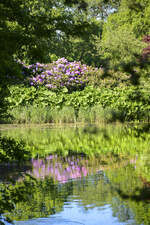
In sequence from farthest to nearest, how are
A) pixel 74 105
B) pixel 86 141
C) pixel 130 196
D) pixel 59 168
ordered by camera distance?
1. pixel 74 105
2. pixel 86 141
3. pixel 59 168
4. pixel 130 196

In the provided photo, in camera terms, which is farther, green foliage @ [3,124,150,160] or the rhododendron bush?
the rhododendron bush

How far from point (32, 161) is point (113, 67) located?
6847mm

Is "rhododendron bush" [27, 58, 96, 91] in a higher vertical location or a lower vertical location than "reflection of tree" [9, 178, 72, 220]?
higher

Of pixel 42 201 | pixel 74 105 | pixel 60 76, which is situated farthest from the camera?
pixel 60 76

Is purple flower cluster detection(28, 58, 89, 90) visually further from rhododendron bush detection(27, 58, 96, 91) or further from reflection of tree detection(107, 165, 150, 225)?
reflection of tree detection(107, 165, 150, 225)

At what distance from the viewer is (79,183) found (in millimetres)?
8352

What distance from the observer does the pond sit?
5.95 m

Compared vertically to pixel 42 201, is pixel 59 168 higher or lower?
higher

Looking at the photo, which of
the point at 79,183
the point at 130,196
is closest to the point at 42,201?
the point at 130,196

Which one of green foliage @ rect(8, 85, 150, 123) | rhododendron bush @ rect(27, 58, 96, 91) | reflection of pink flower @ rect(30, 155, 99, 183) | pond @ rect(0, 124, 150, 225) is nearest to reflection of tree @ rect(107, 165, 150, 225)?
pond @ rect(0, 124, 150, 225)

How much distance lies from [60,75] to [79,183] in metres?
18.0

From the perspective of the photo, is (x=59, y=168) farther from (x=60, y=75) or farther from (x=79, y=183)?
(x=60, y=75)

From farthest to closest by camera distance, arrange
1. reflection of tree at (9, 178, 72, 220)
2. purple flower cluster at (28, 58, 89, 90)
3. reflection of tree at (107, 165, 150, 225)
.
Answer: purple flower cluster at (28, 58, 89, 90) → reflection of tree at (9, 178, 72, 220) → reflection of tree at (107, 165, 150, 225)

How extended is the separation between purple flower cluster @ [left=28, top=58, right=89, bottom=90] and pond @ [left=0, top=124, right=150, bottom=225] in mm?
9832
